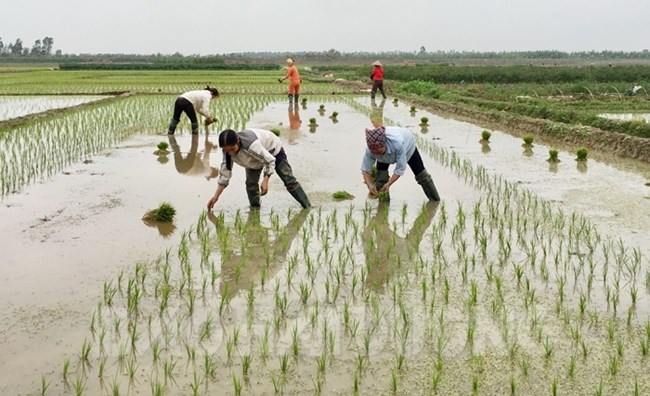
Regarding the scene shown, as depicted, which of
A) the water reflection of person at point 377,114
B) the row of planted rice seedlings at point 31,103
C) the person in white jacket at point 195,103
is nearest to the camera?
the person in white jacket at point 195,103

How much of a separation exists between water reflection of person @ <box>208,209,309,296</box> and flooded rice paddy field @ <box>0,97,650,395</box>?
21 mm

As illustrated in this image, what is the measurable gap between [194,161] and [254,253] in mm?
4513

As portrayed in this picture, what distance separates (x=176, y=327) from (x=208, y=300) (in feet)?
1.42

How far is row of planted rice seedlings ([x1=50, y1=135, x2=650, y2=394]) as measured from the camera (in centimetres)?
313

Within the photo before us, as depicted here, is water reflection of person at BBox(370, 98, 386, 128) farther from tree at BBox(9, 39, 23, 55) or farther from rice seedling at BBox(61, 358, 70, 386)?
tree at BBox(9, 39, 23, 55)

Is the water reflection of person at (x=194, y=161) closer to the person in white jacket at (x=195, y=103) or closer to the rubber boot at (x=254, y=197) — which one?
the person in white jacket at (x=195, y=103)

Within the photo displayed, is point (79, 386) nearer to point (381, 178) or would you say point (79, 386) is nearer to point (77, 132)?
point (381, 178)

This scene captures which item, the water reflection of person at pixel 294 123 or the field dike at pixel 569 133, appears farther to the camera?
the water reflection of person at pixel 294 123

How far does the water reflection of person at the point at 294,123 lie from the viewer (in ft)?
38.2

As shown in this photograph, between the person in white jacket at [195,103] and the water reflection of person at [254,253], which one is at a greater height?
the person in white jacket at [195,103]

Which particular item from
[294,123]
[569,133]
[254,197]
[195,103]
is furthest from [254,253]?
[294,123]

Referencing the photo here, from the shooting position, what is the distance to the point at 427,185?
6.66 m

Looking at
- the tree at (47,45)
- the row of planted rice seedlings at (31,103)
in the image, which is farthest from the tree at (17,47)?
the row of planted rice seedlings at (31,103)

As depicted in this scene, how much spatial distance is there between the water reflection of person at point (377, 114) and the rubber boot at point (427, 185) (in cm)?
590
